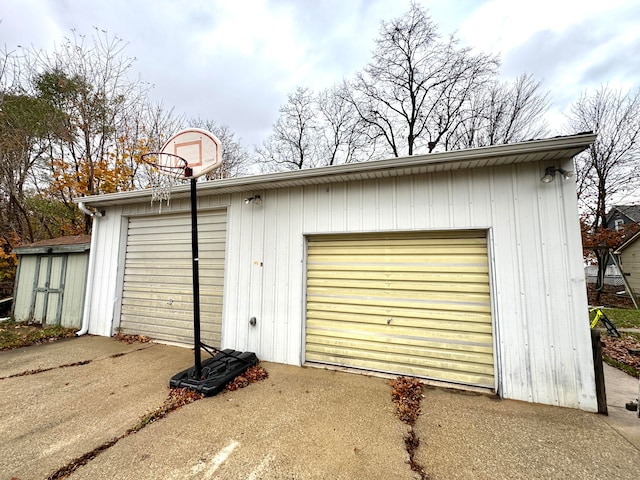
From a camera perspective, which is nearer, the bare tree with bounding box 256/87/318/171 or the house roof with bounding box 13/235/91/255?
the house roof with bounding box 13/235/91/255

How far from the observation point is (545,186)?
2.81 m

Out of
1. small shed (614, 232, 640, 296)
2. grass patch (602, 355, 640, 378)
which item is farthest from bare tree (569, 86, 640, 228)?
grass patch (602, 355, 640, 378)

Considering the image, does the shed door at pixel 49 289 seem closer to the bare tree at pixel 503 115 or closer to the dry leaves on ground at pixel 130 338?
the dry leaves on ground at pixel 130 338

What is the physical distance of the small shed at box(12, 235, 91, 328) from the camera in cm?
523

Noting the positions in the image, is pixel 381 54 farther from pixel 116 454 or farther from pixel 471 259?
pixel 116 454

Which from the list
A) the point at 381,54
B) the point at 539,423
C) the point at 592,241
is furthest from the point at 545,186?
the point at 592,241

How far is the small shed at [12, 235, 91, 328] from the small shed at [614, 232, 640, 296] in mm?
20561

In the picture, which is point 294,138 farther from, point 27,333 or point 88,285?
point 27,333

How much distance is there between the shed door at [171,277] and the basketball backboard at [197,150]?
1.40 m

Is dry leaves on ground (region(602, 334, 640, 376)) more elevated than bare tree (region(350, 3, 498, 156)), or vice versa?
bare tree (region(350, 3, 498, 156))

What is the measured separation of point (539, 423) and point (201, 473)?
2.87 m

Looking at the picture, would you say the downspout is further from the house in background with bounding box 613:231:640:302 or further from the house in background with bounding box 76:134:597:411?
the house in background with bounding box 613:231:640:302

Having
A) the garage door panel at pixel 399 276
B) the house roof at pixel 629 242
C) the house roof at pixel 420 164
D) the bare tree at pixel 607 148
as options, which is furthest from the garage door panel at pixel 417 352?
the house roof at pixel 629 242

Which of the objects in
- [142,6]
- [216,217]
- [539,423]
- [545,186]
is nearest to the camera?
[539,423]
